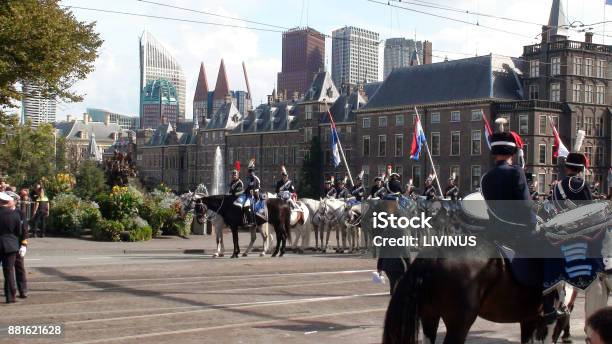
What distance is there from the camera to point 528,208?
8.13 metres

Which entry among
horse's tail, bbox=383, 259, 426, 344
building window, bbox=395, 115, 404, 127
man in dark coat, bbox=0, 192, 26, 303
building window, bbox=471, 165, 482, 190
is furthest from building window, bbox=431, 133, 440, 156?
horse's tail, bbox=383, 259, 426, 344

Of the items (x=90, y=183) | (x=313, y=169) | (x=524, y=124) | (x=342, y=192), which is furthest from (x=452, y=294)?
(x=313, y=169)

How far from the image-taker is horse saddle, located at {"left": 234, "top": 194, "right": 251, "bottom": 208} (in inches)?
926

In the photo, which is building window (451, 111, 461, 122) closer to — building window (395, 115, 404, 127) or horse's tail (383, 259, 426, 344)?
building window (395, 115, 404, 127)

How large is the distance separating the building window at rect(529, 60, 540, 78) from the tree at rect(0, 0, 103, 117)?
59.5m

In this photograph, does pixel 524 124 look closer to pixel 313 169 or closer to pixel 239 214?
pixel 313 169

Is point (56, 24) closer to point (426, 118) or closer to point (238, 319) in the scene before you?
point (238, 319)

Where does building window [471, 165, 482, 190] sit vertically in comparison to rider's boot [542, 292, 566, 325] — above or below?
above

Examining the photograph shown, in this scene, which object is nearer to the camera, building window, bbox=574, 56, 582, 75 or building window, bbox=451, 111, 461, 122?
building window, bbox=574, 56, 582, 75

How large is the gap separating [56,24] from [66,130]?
171416 mm

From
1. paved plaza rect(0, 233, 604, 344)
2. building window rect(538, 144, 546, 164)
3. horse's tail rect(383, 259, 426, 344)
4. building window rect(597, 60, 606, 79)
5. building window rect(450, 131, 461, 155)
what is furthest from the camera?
building window rect(450, 131, 461, 155)

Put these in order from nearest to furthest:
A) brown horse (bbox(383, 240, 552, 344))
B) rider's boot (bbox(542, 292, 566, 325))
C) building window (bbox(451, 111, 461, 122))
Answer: brown horse (bbox(383, 240, 552, 344)), rider's boot (bbox(542, 292, 566, 325)), building window (bbox(451, 111, 461, 122))

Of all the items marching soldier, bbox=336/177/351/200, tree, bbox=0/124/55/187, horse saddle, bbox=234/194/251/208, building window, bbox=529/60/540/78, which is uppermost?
building window, bbox=529/60/540/78

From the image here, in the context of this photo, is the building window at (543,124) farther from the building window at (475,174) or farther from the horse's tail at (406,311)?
the horse's tail at (406,311)
